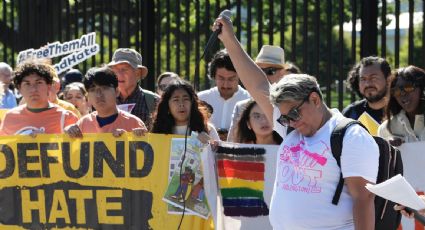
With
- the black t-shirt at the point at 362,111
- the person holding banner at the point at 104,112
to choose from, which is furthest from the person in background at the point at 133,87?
the black t-shirt at the point at 362,111

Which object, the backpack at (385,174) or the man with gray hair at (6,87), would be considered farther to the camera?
the man with gray hair at (6,87)

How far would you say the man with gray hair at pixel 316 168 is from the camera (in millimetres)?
4469

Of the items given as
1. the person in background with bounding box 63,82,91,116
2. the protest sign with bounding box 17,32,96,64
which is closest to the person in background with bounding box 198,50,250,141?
the person in background with bounding box 63,82,91,116

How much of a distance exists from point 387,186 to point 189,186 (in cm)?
313

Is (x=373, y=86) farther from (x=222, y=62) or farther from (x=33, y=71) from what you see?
(x=33, y=71)

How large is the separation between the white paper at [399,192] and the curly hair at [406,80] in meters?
2.54

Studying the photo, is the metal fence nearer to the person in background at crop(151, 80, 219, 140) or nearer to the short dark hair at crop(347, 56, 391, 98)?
the person in background at crop(151, 80, 219, 140)

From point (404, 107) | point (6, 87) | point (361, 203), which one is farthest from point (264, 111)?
point (6, 87)

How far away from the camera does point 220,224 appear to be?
693cm

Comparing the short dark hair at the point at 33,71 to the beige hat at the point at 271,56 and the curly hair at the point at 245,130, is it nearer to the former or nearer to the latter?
the curly hair at the point at 245,130

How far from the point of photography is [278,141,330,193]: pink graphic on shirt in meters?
4.57

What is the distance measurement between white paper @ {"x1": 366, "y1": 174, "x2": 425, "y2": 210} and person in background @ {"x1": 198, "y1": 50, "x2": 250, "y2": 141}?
13.4ft

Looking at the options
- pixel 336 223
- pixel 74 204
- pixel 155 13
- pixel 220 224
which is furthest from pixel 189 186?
pixel 155 13

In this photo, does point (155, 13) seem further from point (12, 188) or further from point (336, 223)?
point (336, 223)
